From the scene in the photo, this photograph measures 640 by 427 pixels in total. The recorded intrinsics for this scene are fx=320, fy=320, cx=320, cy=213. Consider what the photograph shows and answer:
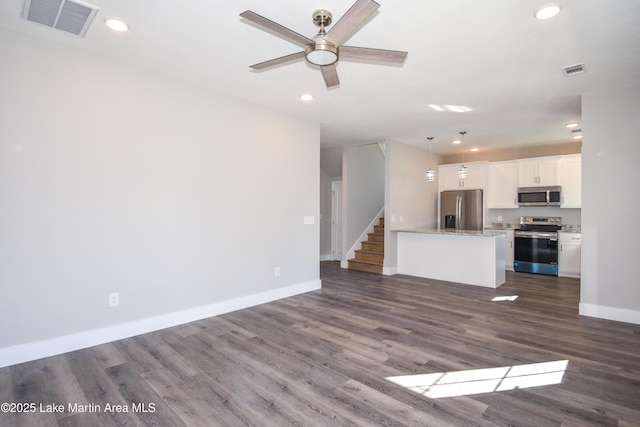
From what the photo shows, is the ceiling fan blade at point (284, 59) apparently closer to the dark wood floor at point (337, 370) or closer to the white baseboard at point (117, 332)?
the dark wood floor at point (337, 370)

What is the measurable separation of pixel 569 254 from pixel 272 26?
7.04 metres

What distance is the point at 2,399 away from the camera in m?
2.17

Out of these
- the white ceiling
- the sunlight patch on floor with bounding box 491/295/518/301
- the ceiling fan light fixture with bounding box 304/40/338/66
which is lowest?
the sunlight patch on floor with bounding box 491/295/518/301

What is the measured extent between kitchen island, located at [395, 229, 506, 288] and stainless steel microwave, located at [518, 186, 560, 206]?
1.56 metres

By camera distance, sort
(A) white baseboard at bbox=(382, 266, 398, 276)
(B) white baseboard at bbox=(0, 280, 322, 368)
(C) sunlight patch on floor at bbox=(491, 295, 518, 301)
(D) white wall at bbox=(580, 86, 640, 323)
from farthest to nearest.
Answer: (A) white baseboard at bbox=(382, 266, 398, 276)
(C) sunlight patch on floor at bbox=(491, 295, 518, 301)
(D) white wall at bbox=(580, 86, 640, 323)
(B) white baseboard at bbox=(0, 280, 322, 368)

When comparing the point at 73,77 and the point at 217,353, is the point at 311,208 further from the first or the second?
the point at 73,77

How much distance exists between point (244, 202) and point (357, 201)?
376cm

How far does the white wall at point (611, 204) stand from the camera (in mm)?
3697

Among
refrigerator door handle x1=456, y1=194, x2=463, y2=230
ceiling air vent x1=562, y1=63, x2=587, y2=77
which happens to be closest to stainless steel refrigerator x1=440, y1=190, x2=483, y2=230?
refrigerator door handle x1=456, y1=194, x2=463, y2=230

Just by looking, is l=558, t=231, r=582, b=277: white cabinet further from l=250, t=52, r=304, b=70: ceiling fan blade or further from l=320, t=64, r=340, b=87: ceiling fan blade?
l=250, t=52, r=304, b=70: ceiling fan blade

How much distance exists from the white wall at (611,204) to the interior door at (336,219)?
5196 mm

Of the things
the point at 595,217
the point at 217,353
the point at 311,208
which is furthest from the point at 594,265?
the point at 217,353

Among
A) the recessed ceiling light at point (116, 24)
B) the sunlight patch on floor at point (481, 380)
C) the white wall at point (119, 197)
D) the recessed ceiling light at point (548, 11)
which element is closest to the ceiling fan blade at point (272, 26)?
the recessed ceiling light at point (116, 24)

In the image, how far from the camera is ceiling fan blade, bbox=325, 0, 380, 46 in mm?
1828
